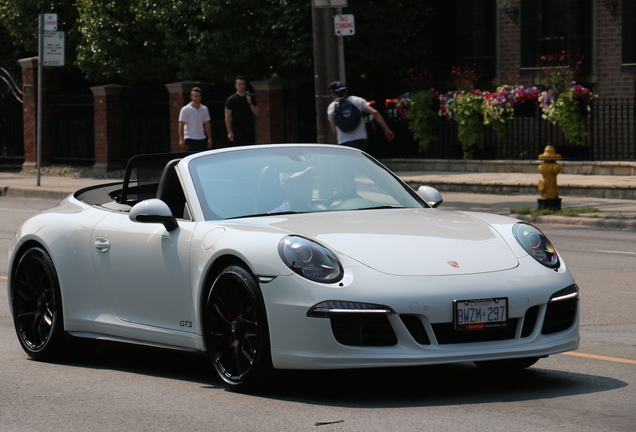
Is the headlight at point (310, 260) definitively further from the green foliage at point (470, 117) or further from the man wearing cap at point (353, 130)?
the green foliage at point (470, 117)

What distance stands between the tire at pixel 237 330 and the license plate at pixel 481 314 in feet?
3.13

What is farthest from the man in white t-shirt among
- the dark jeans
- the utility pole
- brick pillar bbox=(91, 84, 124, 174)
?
brick pillar bbox=(91, 84, 124, 174)

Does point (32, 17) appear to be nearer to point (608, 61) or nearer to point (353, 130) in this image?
point (608, 61)

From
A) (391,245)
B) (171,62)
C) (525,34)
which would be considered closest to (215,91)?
(171,62)

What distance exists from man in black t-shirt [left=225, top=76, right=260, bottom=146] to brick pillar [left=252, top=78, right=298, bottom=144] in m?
4.43

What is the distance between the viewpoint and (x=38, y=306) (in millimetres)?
7582

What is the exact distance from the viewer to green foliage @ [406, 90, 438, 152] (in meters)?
24.2

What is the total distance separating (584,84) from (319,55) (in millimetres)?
8093

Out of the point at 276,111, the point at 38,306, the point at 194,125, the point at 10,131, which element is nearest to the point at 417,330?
the point at 38,306

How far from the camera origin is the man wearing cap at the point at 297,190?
6.89 metres

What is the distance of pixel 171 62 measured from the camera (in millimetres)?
26438

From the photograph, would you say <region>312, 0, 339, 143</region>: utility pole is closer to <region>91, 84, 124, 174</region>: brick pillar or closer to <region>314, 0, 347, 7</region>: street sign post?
<region>314, 0, 347, 7</region>: street sign post

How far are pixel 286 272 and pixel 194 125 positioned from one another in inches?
577

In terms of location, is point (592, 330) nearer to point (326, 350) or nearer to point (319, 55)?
point (326, 350)
